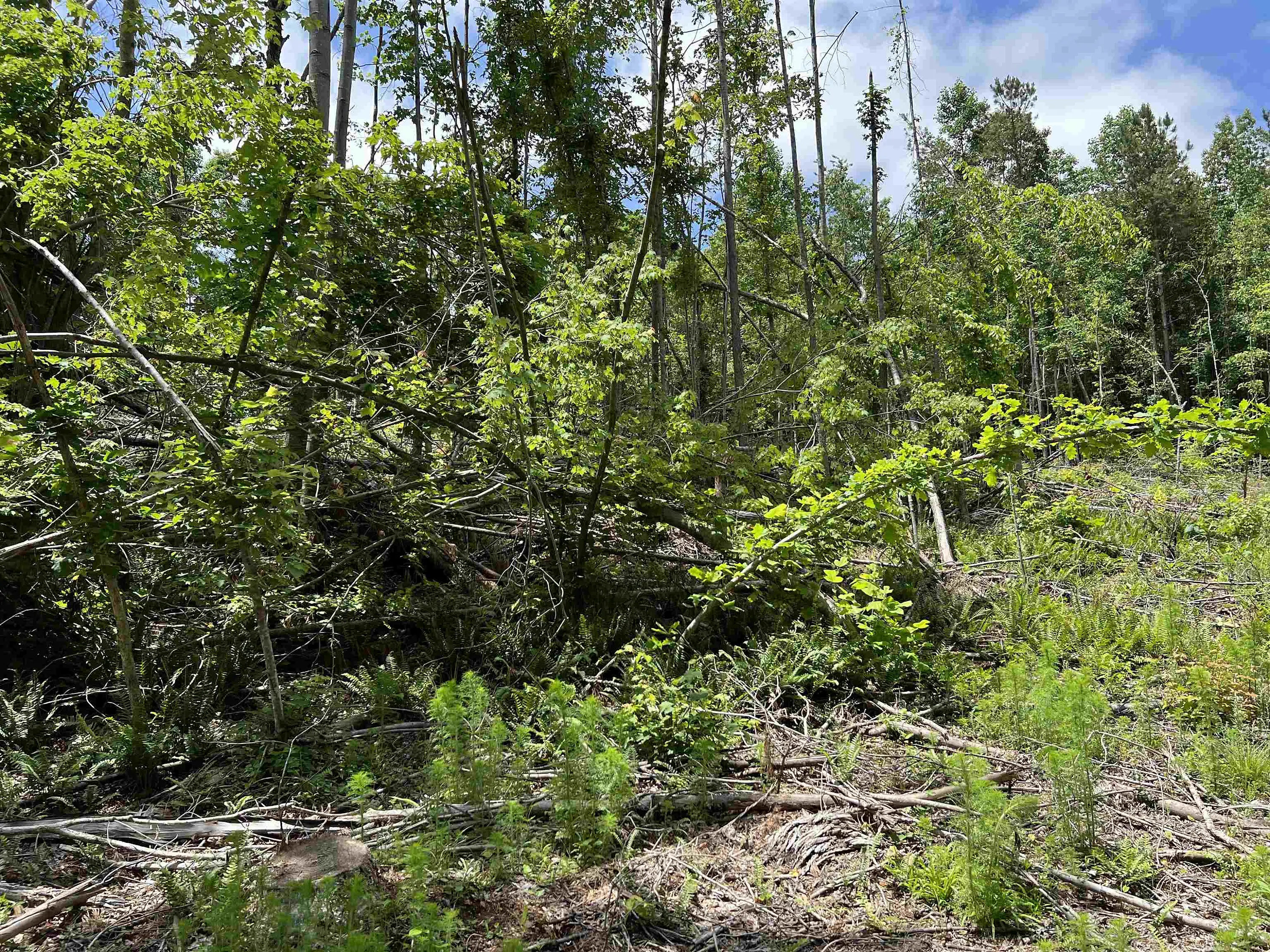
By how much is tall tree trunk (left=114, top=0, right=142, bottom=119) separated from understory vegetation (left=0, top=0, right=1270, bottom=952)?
9 cm

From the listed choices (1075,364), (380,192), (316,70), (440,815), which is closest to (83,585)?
(440,815)

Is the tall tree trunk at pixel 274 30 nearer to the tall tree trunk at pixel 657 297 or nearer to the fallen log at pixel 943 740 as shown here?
the tall tree trunk at pixel 657 297

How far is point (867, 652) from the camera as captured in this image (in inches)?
159

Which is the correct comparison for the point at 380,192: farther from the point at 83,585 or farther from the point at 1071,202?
the point at 1071,202

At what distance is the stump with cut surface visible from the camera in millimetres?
2164

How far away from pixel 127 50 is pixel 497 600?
6924mm

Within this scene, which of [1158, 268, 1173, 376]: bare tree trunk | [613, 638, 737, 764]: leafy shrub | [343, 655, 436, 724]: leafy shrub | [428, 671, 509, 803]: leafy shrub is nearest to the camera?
[428, 671, 509, 803]: leafy shrub

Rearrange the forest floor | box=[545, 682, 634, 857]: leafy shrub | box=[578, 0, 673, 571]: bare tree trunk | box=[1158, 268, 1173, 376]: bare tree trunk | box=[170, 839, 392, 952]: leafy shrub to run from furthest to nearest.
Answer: box=[1158, 268, 1173, 376]: bare tree trunk → box=[578, 0, 673, 571]: bare tree trunk → box=[545, 682, 634, 857]: leafy shrub → the forest floor → box=[170, 839, 392, 952]: leafy shrub

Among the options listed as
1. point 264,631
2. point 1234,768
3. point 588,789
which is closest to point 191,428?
point 264,631

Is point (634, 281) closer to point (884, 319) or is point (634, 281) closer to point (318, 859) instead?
→ point (318, 859)

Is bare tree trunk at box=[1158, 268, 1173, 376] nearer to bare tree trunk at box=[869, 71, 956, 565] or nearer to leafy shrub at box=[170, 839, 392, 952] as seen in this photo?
bare tree trunk at box=[869, 71, 956, 565]

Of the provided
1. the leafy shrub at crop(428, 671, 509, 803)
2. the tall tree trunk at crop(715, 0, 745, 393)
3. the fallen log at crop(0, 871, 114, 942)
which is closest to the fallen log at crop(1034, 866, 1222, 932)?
the leafy shrub at crop(428, 671, 509, 803)

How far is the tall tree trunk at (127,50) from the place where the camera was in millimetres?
3951

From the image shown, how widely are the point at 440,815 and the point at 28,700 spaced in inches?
85.7
